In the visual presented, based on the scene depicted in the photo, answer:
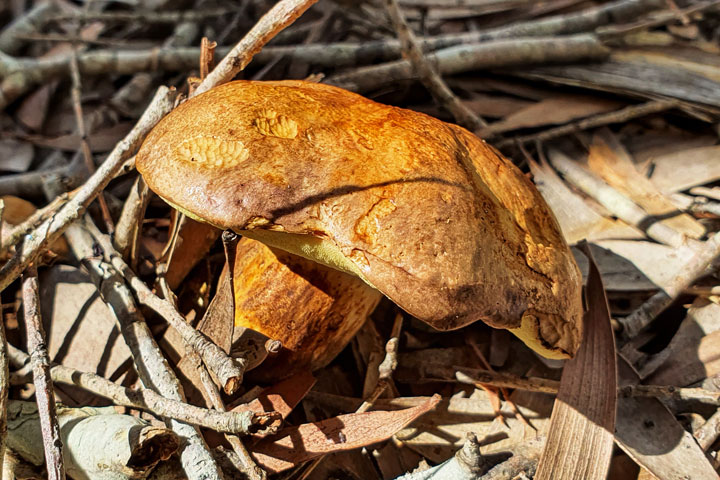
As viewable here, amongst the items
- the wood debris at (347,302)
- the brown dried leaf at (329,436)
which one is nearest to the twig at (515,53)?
the wood debris at (347,302)

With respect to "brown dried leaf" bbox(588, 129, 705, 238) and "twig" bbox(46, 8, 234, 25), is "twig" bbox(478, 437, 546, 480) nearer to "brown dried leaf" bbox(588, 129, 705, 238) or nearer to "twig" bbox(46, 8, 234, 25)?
"brown dried leaf" bbox(588, 129, 705, 238)

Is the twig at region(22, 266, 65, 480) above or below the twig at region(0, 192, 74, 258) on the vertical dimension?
below

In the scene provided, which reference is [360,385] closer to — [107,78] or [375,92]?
[375,92]

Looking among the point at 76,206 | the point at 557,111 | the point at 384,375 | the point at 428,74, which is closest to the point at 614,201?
the point at 557,111

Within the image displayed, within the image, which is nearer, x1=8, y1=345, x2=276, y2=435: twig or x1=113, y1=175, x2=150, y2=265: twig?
x1=8, y1=345, x2=276, y2=435: twig

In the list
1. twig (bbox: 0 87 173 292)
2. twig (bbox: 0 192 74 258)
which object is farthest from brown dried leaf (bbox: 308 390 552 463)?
twig (bbox: 0 192 74 258)

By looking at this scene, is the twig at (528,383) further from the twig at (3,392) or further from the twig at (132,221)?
the twig at (3,392)

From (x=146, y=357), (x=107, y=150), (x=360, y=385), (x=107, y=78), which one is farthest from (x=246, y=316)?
(x=107, y=78)
